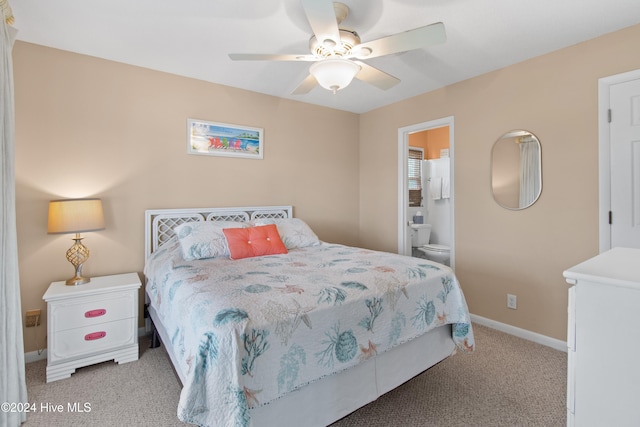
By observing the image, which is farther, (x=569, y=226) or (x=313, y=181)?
(x=313, y=181)

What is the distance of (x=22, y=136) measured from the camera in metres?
2.47

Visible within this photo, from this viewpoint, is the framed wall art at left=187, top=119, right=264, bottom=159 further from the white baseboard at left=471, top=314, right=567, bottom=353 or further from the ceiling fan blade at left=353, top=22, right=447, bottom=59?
the white baseboard at left=471, top=314, right=567, bottom=353

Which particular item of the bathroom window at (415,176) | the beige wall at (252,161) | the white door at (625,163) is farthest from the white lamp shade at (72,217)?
the bathroom window at (415,176)

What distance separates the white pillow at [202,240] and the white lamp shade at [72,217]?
2.11 ft

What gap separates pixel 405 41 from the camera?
1.80 meters

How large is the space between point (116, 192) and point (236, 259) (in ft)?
4.40

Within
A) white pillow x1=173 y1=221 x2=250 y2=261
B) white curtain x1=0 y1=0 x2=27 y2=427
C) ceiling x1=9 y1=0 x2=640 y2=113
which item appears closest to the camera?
white curtain x1=0 y1=0 x2=27 y2=427

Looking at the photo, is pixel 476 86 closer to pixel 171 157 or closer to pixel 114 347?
pixel 171 157

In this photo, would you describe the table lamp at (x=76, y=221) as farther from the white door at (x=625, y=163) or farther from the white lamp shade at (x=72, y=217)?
the white door at (x=625, y=163)

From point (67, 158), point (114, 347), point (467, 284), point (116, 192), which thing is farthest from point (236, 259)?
point (467, 284)

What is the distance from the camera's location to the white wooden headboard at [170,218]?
297 cm

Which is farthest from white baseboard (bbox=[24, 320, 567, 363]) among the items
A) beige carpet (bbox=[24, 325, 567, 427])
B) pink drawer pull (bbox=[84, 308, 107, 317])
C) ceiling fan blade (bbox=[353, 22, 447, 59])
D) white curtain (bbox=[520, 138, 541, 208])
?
ceiling fan blade (bbox=[353, 22, 447, 59])

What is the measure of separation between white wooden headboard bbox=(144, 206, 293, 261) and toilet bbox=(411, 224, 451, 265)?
2.58 metres

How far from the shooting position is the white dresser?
2.58 feet
